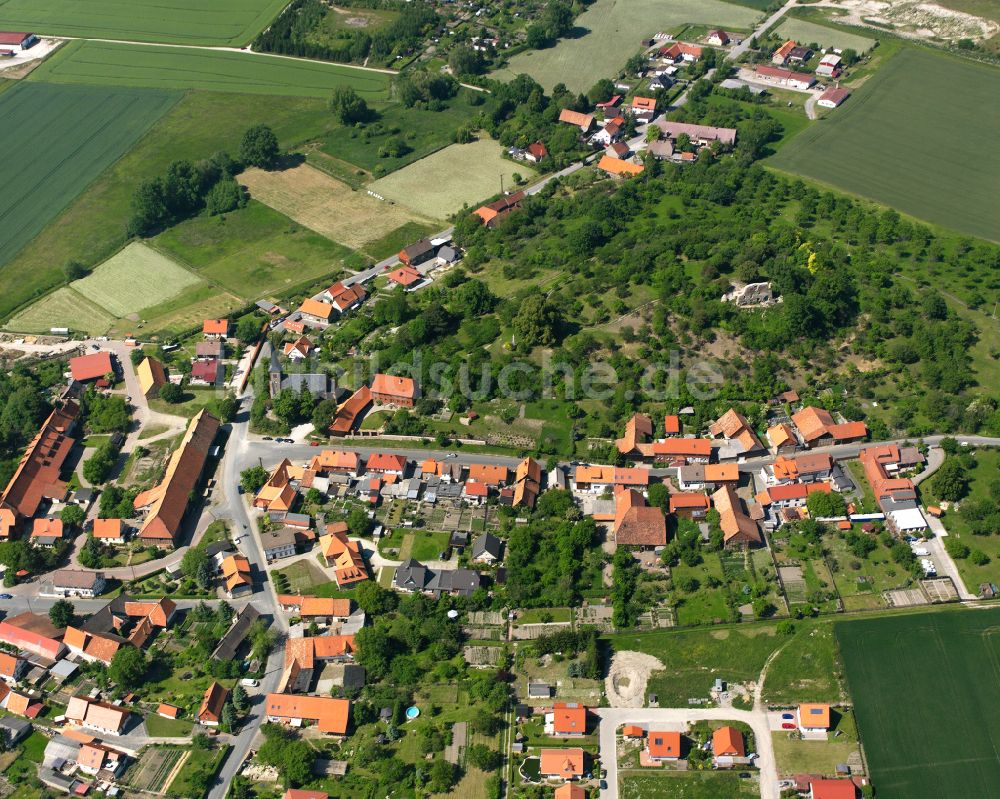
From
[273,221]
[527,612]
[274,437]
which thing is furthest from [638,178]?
[527,612]

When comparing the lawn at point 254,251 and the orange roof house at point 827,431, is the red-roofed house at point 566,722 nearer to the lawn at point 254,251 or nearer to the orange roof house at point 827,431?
the orange roof house at point 827,431

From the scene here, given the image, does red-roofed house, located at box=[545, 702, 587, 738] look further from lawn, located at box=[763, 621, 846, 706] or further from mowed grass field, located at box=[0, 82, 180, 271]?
mowed grass field, located at box=[0, 82, 180, 271]

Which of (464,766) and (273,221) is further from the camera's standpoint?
(273,221)

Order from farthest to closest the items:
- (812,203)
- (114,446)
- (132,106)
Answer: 1. (132,106)
2. (812,203)
3. (114,446)

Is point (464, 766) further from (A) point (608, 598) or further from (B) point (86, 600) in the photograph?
(B) point (86, 600)

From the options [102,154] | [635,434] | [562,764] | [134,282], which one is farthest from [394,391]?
[102,154]

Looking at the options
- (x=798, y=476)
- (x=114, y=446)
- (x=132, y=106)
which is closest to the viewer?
(x=798, y=476)

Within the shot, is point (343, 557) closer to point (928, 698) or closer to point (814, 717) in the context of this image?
point (814, 717)
